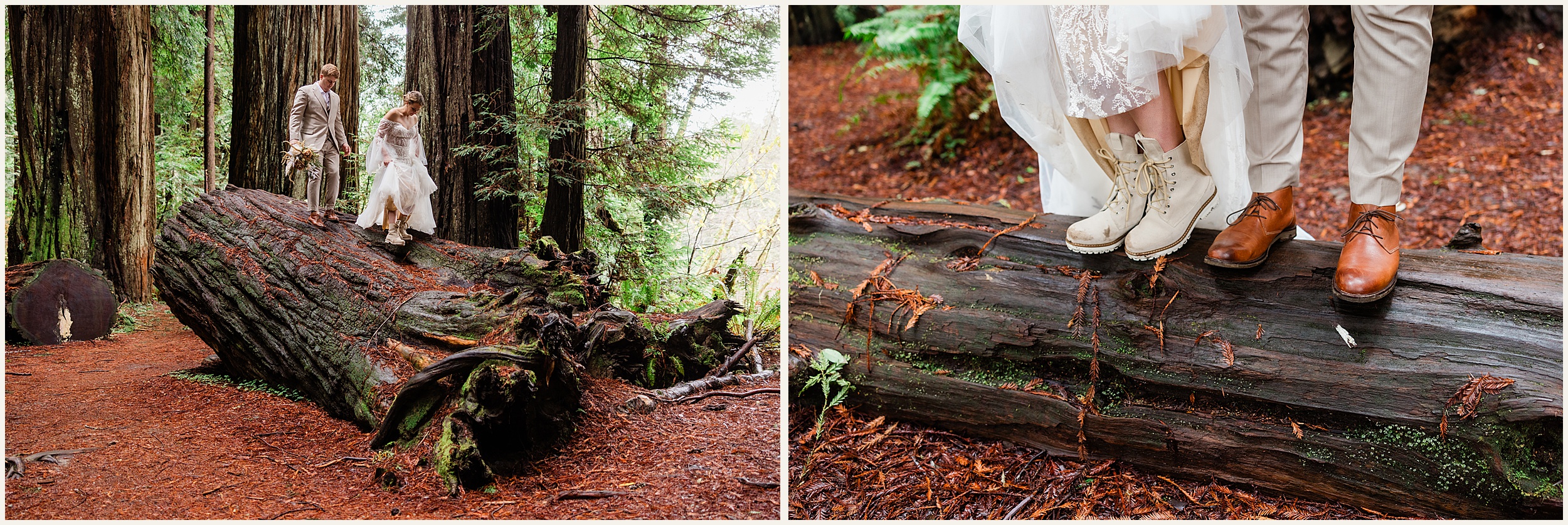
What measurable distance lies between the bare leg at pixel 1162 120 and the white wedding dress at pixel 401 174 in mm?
2431

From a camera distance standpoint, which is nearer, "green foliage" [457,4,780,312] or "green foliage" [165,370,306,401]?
"green foliage" [457,4,780,312]

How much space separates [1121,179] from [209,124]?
346 cm

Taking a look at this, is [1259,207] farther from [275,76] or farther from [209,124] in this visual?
[209,124]

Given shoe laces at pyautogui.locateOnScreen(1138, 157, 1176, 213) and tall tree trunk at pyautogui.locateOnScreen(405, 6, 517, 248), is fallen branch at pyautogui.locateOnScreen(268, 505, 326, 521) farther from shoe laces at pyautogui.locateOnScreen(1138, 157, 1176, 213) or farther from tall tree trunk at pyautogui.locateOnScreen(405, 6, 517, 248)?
shoe laces at pyautogui.locateOnScreen(1138, 157, 1176, 213)

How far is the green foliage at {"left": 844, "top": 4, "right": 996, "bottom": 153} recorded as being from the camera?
5816 mm

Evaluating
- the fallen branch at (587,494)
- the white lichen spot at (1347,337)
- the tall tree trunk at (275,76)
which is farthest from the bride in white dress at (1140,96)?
the tall tree trunk at (275,76)

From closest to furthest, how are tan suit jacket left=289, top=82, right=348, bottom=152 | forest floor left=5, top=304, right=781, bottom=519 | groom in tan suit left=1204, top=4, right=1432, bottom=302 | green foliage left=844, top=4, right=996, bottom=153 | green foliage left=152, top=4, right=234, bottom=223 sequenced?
forest floor left=5, top=304, right=781, bottom=519, groom in tan suit left=1204, top=4, right=1432, bottom=302, tan suit jacket left=289, top=82, right=348, bottom=152, green foliage left=152, top=4, right=234, bottom=223, green foliage left=844, top=4, right=996, bottom=153

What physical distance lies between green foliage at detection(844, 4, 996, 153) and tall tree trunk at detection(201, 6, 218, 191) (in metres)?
4.09

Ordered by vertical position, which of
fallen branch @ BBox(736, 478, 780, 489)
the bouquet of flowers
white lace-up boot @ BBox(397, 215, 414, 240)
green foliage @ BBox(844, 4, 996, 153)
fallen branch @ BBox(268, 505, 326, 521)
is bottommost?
fallen branch @ BBox(268, 505, 326, 521)

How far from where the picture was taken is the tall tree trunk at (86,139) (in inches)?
110

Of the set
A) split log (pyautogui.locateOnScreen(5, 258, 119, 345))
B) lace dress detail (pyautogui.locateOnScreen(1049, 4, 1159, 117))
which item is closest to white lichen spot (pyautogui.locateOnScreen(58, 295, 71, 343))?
split log (pyautogui.locateOnScreen(5, 258, 119, 345))

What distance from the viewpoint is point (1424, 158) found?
5559mm

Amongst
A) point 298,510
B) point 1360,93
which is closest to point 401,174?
point 298,510

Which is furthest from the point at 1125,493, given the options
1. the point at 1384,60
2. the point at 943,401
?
the point at 1384,60
